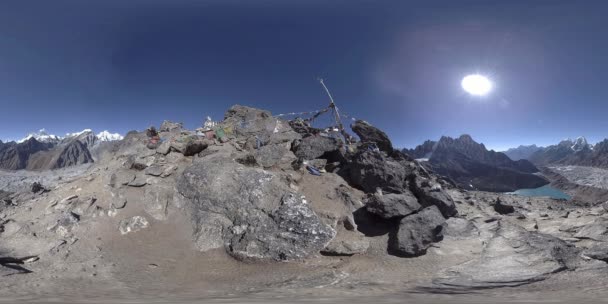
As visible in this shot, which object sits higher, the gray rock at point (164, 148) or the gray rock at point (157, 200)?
the gray rock at point (164, 148)

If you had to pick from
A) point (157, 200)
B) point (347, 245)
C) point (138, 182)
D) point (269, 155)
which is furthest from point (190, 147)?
point (347, 245)

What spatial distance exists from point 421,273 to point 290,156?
13.6m

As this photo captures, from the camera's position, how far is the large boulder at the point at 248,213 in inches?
621

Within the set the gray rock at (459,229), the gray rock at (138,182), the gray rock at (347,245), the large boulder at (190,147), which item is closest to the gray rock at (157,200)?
the gray rock at (138,182)

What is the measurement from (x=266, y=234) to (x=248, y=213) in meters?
2.07

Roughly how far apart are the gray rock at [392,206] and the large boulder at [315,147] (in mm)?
8437

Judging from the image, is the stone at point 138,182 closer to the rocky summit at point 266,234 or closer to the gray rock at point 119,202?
the rocky summit at point 266,234

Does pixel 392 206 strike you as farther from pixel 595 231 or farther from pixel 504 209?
pixel 504 209

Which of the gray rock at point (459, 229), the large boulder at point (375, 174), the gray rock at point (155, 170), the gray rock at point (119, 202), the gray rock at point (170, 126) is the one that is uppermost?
the gray rock at point (170, 126)

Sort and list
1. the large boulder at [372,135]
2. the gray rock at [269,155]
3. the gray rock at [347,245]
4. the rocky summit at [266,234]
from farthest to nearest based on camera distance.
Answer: the large boulder at [372,135], the gray rock at [269,155], the gray rock at [347,245], the rocky summit at [266,234]

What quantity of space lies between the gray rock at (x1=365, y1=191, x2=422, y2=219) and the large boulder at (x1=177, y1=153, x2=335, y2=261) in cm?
306

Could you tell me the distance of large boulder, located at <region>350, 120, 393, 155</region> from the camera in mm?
28859

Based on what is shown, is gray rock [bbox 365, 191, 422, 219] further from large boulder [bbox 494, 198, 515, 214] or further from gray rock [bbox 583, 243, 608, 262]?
large boulder [bbox 494, 198, 515, 214]

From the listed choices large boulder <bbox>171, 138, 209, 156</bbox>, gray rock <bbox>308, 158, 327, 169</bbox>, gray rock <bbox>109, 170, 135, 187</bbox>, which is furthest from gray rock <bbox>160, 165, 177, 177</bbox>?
gray rock <bbox>308, 158, 327, 169</bbox>
